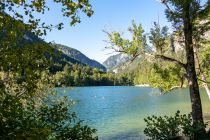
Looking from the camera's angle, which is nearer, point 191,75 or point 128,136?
point 191,75

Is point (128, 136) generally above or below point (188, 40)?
below

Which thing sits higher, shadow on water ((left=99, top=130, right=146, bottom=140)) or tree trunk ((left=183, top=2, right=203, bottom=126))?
tree trunk ((left=183, top=2, right=203, bottom=126))

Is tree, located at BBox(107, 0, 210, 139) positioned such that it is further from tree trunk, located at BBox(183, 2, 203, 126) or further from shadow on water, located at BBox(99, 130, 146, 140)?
shadow on water, located at BBox(99, 130, 146, 140)

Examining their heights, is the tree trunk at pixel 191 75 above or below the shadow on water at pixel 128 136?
above

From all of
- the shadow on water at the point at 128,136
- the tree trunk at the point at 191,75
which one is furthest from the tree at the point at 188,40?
the shadow on water at the point at 128,136

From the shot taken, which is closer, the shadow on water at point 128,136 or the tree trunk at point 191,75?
the tree trunk at point 191,75

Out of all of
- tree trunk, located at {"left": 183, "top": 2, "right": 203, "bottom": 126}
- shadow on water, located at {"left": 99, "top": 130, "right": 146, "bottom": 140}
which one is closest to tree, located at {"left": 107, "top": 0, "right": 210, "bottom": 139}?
tree trunk, located at {"left": 183, "top": 2, "right": 203, "bottom": 126}

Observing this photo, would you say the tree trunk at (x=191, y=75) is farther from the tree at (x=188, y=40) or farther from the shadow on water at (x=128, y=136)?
the shadow on water at (x=128, y=136)

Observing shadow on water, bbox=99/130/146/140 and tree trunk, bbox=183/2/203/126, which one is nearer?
tree trunk, bbox=183/2/203/126

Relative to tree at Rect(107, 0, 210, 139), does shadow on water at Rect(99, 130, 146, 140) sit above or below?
below

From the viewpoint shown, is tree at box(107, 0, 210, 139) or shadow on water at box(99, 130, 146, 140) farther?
shadow on water at box(99, 130, 146, 140)

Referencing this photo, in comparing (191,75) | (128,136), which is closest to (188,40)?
(191,75)

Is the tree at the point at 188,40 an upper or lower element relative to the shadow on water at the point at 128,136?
upper

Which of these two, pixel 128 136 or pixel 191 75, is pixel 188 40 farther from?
pixel 128 136
